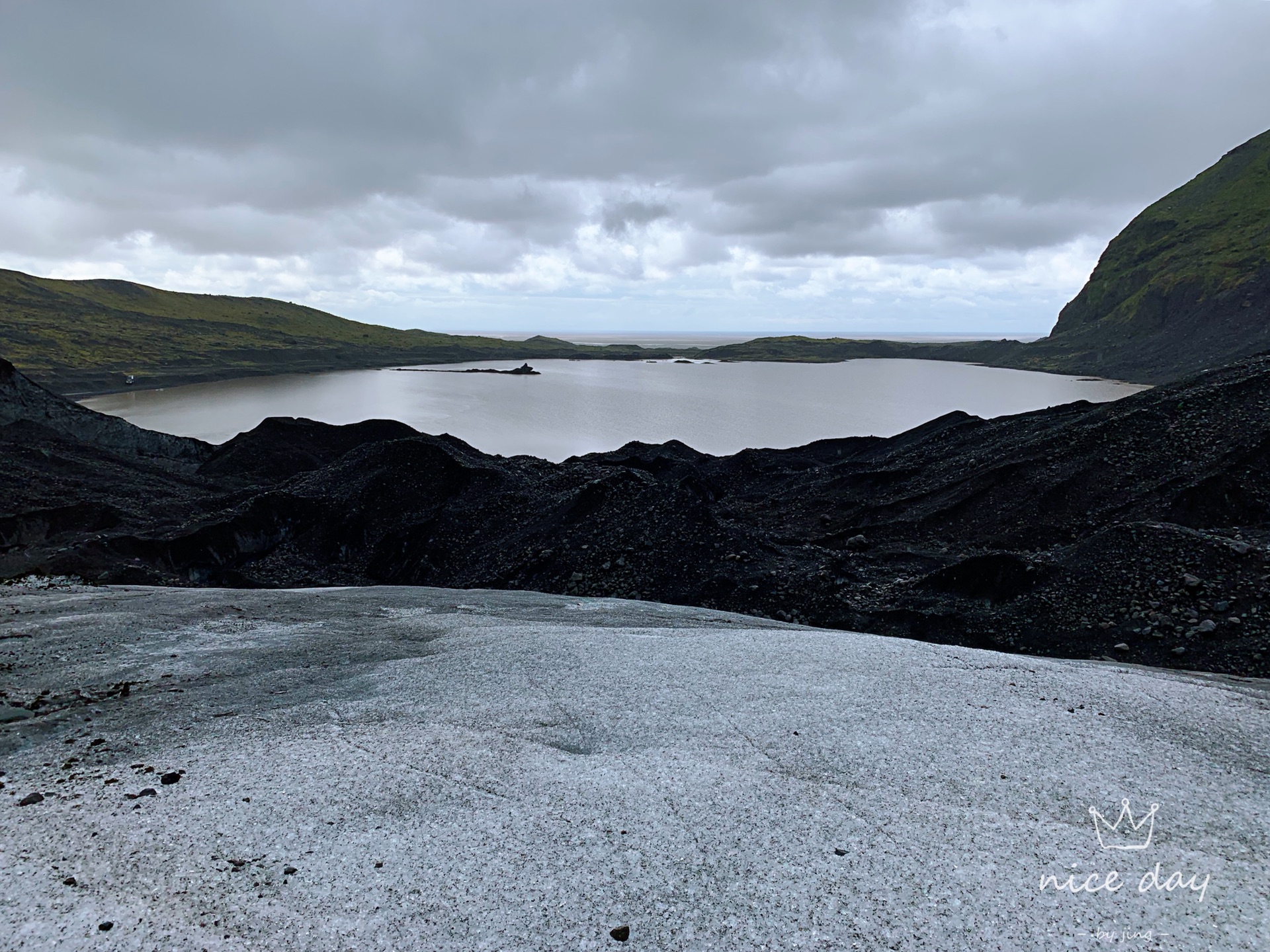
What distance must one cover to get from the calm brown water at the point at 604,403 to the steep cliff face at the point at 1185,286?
8063 millimetres

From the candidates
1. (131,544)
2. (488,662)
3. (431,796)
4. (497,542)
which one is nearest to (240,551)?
(131,544)

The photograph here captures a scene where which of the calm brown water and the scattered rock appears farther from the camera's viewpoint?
the calm brown water

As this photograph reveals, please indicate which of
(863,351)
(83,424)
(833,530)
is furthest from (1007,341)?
(83,424)

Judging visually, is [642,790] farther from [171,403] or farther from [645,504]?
[171,403]

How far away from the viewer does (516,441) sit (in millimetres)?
36156

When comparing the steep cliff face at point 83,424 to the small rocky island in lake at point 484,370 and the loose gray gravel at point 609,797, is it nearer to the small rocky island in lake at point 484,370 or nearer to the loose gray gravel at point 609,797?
the loose gray gravel at point 609,797

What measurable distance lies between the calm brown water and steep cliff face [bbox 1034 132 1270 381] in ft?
26.5

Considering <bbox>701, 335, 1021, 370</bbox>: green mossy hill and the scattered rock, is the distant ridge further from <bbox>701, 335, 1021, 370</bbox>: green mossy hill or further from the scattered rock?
the scattered rock

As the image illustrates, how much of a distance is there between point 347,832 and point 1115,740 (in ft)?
17.9

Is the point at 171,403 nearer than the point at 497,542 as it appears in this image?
No

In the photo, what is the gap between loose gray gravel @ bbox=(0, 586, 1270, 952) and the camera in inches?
132

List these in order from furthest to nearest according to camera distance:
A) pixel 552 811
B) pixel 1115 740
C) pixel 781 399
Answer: pixel 781 399 < pixel 1115 740 < pixel 552 811

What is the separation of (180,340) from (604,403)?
58.6 metres

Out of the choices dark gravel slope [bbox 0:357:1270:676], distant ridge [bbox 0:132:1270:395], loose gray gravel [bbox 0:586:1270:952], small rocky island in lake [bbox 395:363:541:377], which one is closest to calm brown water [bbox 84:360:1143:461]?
small rocky island in lake [bbox 395:363:541:377]
